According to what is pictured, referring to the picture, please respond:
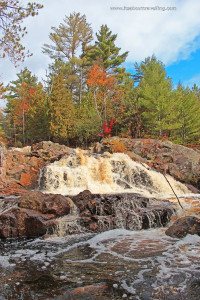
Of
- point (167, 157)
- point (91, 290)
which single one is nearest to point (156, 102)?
point (167, 157)

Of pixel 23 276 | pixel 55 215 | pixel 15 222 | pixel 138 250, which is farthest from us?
pixel 55 215

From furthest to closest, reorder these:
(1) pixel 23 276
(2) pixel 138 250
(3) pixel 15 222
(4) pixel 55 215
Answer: (4) pixel 55 215, (3) pixel 15 222, (2) pixel 138 250, (1) pixel 23 276

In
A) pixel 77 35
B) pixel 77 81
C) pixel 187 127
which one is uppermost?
pixel 77 35

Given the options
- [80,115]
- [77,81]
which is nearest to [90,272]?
[80,115]

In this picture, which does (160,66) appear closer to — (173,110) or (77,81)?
(173,110)

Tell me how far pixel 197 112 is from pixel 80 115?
34.6ft

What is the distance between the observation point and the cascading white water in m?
9.54

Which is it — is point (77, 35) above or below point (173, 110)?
above

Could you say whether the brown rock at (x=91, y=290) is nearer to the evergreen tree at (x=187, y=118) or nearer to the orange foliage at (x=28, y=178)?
the orange foliage at (x=28, y=178)

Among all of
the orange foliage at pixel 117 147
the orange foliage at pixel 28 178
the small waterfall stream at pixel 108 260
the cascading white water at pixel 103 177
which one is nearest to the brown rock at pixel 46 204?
the small waterfall stream at pixel 108 260

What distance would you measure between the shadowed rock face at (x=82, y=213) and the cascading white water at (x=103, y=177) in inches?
97.5

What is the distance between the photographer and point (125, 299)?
2.58m

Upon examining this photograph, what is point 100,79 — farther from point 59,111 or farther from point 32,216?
point 32,216

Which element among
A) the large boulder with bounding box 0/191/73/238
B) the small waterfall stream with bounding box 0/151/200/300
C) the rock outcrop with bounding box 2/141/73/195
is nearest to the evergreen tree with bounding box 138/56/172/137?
the rock outcrop with bounding box 2/141/73/195
